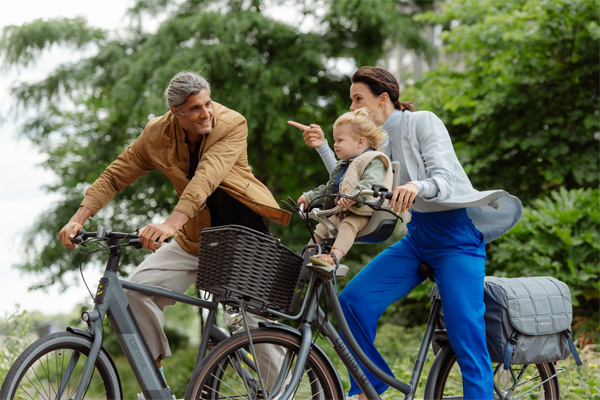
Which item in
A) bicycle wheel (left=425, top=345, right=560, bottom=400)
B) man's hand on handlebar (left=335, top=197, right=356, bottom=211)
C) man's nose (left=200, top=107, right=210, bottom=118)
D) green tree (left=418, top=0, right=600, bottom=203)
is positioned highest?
green tree (left=418, top=0, right=600, bottom=203)

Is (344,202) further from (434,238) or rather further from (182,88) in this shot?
(182,88)

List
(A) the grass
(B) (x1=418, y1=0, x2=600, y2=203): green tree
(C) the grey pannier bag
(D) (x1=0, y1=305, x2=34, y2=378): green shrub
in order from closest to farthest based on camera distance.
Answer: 1. (C) the grey pannier bag
2. (A) the grass
3. (D) (x1=0, y1=305, x2=34, y2=378): green shrub
4. (B) (x1=418, y1=0, x2=600, y2=203): green tree

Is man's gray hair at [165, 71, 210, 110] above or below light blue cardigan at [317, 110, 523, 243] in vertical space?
above

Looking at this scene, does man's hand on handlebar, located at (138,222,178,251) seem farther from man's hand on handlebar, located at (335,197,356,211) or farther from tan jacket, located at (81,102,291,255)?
man's hand on handlebar, located at (335,197,356,211)

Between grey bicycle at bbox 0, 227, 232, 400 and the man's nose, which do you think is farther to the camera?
the man's nose

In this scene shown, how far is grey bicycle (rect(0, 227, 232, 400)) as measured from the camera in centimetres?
255

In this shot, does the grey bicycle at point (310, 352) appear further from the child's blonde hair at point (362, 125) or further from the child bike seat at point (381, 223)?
the child's blonde hair at point (362, 125)

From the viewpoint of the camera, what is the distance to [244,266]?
2605 mm

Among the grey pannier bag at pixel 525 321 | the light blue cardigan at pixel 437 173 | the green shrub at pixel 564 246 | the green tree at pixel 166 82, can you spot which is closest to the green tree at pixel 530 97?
the green shrub at pixel 564 246

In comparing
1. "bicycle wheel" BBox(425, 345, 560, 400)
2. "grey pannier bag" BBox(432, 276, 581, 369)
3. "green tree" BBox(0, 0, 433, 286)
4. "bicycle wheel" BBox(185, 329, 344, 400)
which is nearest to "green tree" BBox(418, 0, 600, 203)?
"green tree" BBox(0, 0, 433, 286)

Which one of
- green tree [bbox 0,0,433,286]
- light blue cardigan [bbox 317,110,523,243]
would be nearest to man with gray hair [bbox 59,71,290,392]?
light blue cardigan [bbox 317,110,523,243]

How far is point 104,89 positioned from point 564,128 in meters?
7.06

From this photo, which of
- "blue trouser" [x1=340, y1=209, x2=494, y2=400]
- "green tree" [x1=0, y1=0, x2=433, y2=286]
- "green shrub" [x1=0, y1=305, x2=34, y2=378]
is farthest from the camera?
"green tree" [x1=0, y1=0, x2=433, y2=286]

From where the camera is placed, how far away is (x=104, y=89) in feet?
34.2
